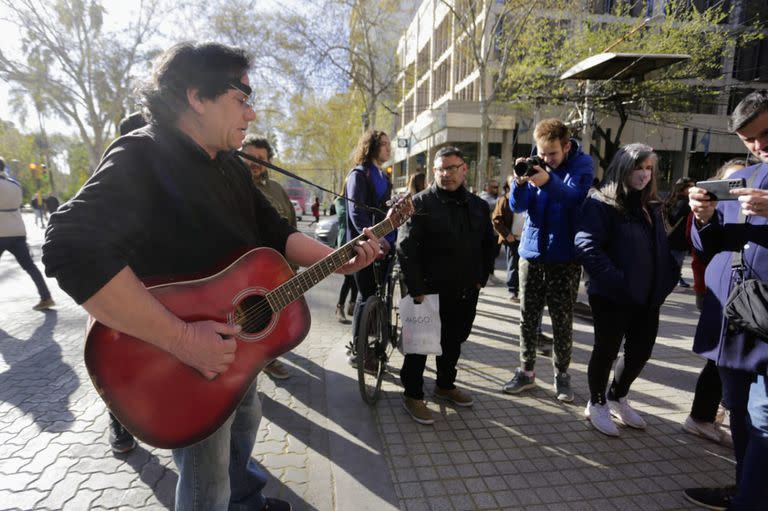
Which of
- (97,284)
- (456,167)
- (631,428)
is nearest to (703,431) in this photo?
(631,428)

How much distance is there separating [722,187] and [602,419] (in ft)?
6.41

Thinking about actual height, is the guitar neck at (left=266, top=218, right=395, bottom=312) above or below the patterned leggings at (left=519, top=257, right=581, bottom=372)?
above

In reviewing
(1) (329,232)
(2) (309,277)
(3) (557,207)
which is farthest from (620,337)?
(1) (329,232)

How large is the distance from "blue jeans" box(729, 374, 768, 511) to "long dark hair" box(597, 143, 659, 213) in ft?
4.59

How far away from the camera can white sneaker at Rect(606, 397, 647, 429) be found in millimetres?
3221

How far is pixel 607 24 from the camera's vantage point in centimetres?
1631

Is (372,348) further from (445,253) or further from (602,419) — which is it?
(602,419)

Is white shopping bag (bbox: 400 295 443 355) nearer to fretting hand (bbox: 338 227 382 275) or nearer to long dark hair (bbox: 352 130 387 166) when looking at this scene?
fretting hand (bbox: 338 227 382 275)

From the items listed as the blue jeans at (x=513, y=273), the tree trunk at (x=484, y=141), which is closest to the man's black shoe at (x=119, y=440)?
the blue jeans at (x=513, y=273)

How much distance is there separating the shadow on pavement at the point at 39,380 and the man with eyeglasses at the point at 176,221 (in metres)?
2.65

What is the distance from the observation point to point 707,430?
311 centimetres

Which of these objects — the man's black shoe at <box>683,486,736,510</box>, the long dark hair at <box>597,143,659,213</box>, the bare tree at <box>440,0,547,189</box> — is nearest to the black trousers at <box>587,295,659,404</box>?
the long dark hair at <box>597,143,659,213</box>

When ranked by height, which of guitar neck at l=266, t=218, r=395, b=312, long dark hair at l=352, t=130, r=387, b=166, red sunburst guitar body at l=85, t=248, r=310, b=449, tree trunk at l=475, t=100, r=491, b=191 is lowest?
red sunburst guitar body at l=85, t=248, r=310, b=449

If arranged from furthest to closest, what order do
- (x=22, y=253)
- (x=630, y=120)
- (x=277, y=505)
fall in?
(x=630, y=120) → (x=22, y=253) → (x=277, y=505)
